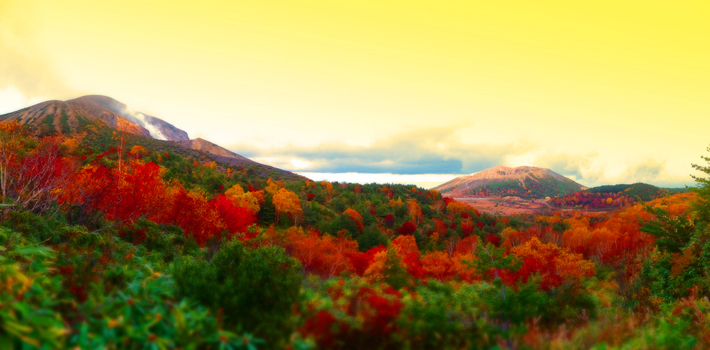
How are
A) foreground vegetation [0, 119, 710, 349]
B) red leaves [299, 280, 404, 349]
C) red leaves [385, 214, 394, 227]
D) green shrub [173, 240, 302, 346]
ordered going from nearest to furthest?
foreground vegetation [0, 119, 710, 349] < red leaves [299, 280, 404, 349] < green shrub [173, 240, 302, 346] < red leaves [385, 214, 394, 227]

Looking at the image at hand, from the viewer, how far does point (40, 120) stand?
138 meters

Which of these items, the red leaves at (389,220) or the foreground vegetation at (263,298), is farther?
the red leaves at (389,220)

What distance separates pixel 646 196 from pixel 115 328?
239m

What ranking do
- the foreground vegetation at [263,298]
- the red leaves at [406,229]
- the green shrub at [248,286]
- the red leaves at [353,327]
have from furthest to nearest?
the red leaves at [406,229]
the green shrub at [248,286]
the red leaves at [353,327]
the foreground vegetation at [263,298]

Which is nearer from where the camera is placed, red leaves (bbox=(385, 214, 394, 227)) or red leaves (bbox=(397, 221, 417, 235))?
red leaves (bbox=(397, 221, 417, 235))

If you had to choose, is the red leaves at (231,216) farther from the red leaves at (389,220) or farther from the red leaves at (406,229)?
the red leaves at (389,220)

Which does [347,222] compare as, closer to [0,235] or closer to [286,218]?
[286,218]

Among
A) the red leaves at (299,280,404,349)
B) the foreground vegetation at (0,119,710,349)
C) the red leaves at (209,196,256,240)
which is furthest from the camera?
the red leaves at (209,196,256,240)

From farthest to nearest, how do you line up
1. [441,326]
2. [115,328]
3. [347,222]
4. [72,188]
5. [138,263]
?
1. [347,222]
2. [72,188]
3. [138,263]
4. [441,326]
5. [115,328]

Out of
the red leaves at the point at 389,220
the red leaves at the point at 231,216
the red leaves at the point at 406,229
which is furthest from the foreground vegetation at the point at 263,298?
the red leaves at the point at 389,220

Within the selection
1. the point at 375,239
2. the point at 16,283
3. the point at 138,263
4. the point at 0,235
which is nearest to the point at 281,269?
the point at 138,263

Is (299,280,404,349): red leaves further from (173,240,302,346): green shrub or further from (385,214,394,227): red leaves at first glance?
(385,214,394,227): red leaves

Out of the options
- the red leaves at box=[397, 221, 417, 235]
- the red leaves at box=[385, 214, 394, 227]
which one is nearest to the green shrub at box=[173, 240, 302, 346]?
the red leaves at box=[397, 221, 417, 235]

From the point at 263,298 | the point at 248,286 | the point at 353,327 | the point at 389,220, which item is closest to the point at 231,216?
the point at 248,286
